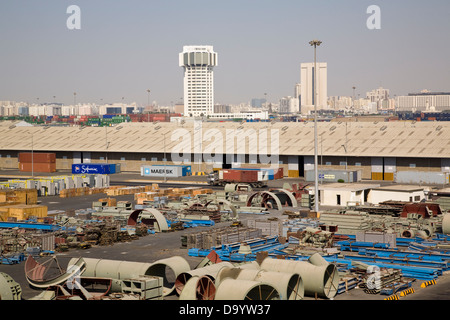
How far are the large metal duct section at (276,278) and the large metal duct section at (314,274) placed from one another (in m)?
0.87

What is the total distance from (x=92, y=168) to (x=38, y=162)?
35.4 feet

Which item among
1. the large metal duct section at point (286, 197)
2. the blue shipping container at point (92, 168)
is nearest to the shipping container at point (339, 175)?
the large metal duct section at point (286, 197)

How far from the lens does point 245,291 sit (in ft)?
76.0

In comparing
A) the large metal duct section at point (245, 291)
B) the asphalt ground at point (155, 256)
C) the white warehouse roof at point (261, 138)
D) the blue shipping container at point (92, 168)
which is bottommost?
the asphalt ground at point (155, 256)

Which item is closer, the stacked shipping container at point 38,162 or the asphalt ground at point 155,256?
the asphalt ground at point 155,256

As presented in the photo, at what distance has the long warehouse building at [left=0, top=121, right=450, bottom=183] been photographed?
273 ft

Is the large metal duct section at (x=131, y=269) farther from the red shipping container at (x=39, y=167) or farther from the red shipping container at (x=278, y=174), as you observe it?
the red shipping container at (x=39, y=167)

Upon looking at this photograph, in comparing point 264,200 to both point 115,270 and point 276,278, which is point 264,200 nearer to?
point 115,270

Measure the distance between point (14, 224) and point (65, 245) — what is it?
8777 millimetres

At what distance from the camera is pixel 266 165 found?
291 ft

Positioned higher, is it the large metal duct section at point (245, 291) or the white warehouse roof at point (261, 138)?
the white warehouse roof at point (261, 138)

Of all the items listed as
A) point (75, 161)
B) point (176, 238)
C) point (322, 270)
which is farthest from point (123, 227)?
point (75, 161)

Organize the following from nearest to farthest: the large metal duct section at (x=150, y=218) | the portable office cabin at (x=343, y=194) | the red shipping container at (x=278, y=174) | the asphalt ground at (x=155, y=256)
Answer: the asphalt ground at (x=155, y=256)
the large metal duct section at (x=150, y=218)
the portable office cabin at (x=343, y=194)
the red shipping container at (x=278, y=174)

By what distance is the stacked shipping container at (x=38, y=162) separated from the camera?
322ft
